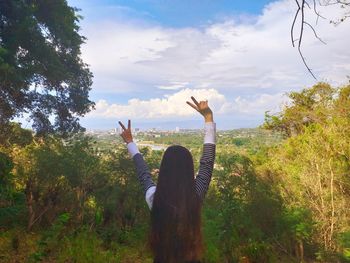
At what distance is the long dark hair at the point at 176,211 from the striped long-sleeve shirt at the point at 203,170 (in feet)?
0.54

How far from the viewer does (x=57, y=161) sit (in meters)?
10.4

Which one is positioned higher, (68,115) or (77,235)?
(68,115)

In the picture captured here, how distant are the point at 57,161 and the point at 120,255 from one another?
3735 millimetres

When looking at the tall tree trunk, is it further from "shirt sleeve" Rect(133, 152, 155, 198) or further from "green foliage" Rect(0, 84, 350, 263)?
"shirt sleeve" Rect(133, 152, 155, 198)

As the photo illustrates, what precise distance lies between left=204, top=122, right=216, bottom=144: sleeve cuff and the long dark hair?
36cm

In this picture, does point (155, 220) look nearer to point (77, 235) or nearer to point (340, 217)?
point (77, 235)

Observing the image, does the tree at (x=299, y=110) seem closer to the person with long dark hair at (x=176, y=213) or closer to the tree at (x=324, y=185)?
the tree at (x=324, y=185)

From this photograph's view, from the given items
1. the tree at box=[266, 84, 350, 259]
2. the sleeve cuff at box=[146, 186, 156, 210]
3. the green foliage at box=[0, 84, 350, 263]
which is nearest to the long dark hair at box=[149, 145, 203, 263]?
the sleeve cuff at box=[146, 186, 156, 210]

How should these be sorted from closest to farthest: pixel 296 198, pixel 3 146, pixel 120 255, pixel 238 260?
1. pixel 238 260
2. pixel 120 255
3. pixel 296 198
4. pixel 3 146

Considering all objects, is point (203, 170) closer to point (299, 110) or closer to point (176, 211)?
point (176, 211)

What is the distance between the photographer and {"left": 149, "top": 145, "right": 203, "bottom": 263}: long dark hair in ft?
6.41

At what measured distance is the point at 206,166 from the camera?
2.22 meters

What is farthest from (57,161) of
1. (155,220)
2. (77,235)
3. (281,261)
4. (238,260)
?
(155,220)

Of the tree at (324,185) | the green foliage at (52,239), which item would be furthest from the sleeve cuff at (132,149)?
the tree at (324,185)
